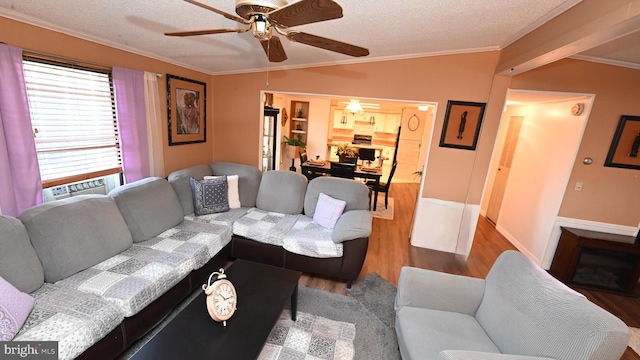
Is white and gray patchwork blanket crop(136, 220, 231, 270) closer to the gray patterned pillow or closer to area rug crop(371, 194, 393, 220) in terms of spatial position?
the gray patterned pillow

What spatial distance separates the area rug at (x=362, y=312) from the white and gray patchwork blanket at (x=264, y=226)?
600mm

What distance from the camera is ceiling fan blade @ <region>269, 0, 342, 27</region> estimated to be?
1.05m

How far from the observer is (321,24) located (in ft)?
7.40

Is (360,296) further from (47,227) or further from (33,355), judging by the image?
(47,227)

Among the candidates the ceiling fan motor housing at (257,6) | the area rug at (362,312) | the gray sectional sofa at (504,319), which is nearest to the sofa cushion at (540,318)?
the gray sectional sofa at (504,319)

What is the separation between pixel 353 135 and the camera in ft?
27.0

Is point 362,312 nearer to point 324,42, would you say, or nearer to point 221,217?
point 221,217

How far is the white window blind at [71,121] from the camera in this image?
2.03 metres

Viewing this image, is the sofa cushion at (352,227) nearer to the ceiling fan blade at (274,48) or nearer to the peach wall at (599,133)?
the ceiling fan blade at (274,48)

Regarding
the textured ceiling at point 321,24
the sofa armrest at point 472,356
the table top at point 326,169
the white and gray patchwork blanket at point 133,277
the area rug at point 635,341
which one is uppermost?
the textured ceiling at point 321,24

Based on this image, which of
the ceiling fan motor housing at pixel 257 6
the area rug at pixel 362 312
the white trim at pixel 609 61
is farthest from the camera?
the white trim at pixel 609 61

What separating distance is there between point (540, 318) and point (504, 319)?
22 centimetres

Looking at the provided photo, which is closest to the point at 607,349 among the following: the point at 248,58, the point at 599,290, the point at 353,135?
the point at 599,290

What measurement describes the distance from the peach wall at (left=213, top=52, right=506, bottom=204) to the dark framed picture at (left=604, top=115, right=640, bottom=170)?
1.28 metres
